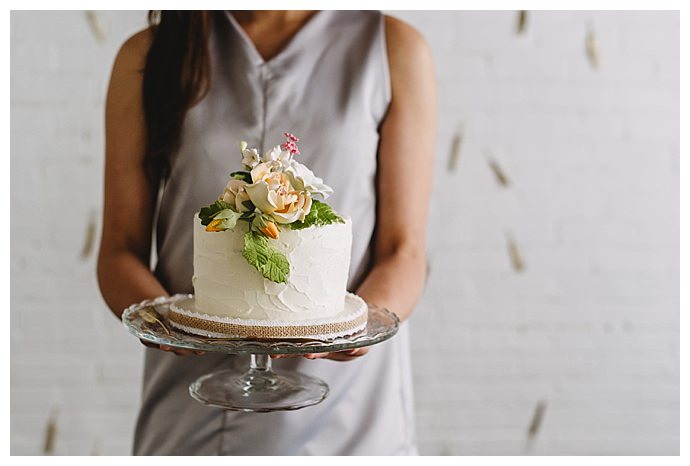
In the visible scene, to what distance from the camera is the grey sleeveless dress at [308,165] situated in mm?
1631

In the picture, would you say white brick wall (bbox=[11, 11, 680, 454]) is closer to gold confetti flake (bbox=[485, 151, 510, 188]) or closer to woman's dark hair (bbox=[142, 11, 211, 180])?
gold confetti flake (bbox=[485, 151, 510, 188])

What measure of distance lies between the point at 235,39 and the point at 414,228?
57 centimetres

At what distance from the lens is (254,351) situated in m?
1.13

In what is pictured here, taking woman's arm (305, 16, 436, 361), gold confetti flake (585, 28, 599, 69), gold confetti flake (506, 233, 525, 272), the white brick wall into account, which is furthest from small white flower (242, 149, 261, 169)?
gold confetti flake (585, 28, 599, 69)

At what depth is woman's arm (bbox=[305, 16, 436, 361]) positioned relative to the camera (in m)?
1.65

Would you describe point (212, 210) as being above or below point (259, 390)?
above

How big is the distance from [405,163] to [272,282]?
55 cm

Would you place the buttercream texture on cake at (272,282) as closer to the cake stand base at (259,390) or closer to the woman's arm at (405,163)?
the cake stand base at (259,390)

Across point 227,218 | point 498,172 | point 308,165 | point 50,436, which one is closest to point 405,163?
point 308,165

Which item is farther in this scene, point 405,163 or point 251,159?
point 405,163

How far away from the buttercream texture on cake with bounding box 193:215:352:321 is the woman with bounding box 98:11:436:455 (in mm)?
329

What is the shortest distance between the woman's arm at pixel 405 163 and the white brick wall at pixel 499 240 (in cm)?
79

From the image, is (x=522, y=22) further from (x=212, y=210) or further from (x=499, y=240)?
(x=212, y=210)
